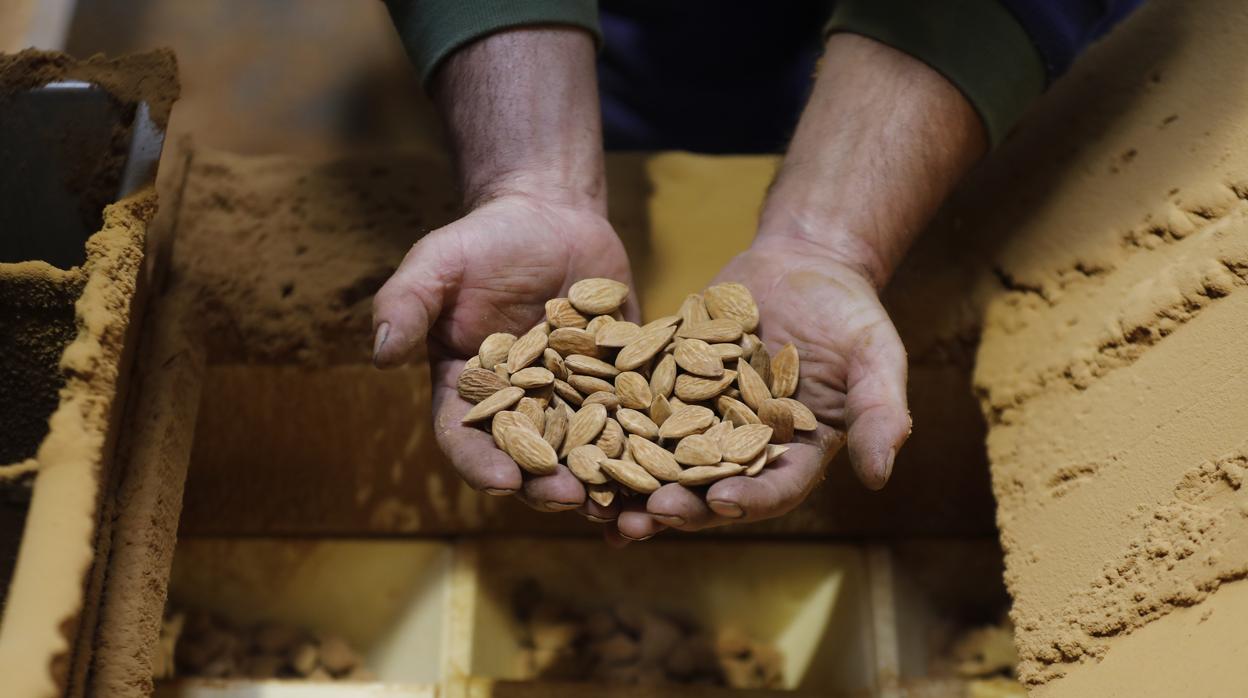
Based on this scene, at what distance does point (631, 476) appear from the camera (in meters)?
0.95

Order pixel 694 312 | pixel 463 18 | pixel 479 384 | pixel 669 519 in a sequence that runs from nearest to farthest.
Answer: pixel 669 519 < pixel 479 384 < pixel 694 312 < pixel 463 18

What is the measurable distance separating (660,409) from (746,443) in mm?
108

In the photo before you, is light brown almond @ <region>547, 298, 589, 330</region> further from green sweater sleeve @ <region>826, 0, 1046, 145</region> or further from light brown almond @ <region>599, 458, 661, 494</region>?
green sweater sleeve @ <region>826, 0, 1046, 145</region>

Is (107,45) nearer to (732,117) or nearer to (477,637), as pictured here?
(732,117)

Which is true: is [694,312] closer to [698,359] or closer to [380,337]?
[698,359]

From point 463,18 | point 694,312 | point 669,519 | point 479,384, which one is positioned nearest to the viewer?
point 669,519

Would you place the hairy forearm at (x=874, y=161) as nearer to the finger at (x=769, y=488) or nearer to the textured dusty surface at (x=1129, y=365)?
the textured dusty surface at (x=1129, y=365)

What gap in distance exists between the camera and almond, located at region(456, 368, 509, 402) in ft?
3.38

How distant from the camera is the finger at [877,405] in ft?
2.99

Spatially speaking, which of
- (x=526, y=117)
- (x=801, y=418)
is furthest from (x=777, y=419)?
(x=526, y=117)

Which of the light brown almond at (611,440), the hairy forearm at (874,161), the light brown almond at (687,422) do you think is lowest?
the light brown almond at (611,440)

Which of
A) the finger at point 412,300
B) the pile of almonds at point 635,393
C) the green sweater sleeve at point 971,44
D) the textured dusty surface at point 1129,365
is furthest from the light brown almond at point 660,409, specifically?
the green sweater sleeve at point 971,44

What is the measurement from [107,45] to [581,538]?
4.05ft

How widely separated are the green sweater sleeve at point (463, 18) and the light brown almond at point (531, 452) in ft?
1.68
